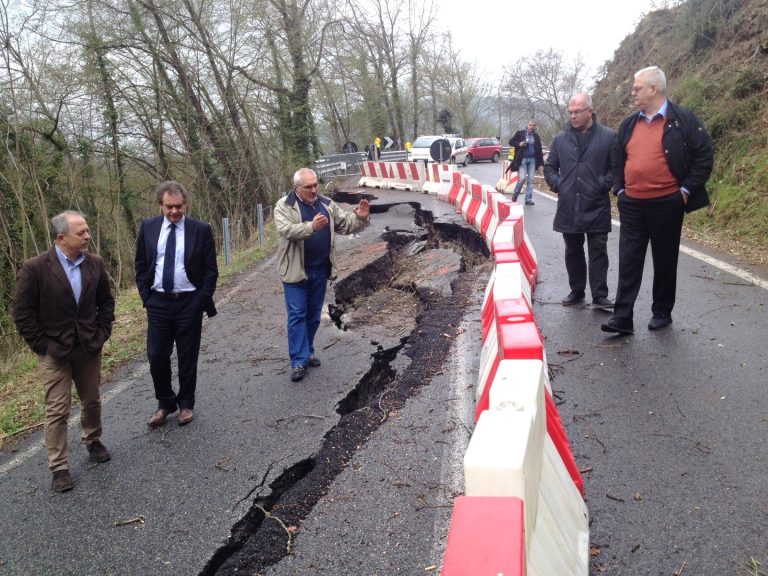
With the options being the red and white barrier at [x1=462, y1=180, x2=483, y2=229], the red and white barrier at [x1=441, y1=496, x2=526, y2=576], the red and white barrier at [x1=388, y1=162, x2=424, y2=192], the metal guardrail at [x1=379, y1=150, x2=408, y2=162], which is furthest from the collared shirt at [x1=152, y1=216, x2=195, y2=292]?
the metal guardrail at [x1=379, y1=150, x2=408, y2=162]

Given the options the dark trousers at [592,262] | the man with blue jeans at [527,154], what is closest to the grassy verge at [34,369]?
the dark trousers at [592,262]

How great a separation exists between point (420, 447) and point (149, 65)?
17458 mm

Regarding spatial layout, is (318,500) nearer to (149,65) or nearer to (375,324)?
(375,324)

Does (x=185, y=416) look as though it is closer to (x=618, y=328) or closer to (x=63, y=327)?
(x=63, y=327)

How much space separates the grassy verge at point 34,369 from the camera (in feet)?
17.0

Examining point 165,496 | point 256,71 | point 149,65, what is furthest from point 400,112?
point 165,496

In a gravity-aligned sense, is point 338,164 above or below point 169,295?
below

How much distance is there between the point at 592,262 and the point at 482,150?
32.2 metres

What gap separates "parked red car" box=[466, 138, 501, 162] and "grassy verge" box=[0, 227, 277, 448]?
2871 centimetres

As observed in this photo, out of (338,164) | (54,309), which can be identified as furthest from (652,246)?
(338,164)

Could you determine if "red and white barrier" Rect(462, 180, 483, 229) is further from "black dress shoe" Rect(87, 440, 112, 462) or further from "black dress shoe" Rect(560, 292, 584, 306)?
"black dress shoe" Rect(87, 440, 112, 462)

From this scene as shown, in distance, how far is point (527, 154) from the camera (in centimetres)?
1402

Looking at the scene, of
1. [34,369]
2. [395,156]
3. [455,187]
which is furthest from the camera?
[395,156]

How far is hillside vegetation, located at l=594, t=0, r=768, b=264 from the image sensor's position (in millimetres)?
9727
